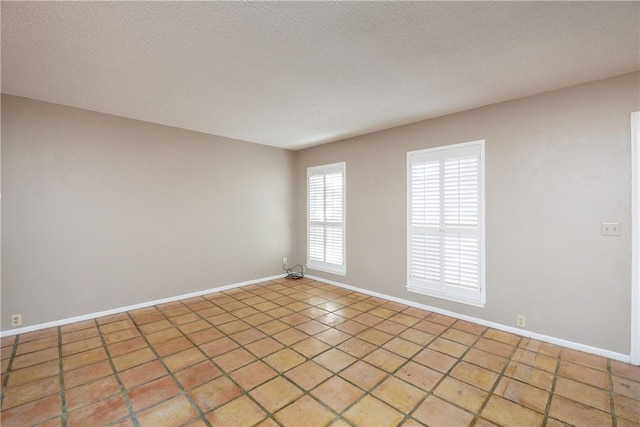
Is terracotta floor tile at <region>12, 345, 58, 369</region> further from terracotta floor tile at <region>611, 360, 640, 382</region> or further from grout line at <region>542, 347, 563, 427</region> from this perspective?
terracotta floor tile at <region>611, 360, 640, 382</region>

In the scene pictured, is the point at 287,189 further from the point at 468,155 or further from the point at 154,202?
the point at 468,155

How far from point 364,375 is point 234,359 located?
1165 mm

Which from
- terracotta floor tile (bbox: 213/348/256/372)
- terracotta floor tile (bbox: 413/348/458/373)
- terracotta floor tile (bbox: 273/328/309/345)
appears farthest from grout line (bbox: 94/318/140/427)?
terracotta floor tile (bbox: 413/348/458/373)

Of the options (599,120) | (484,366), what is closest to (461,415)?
(484,366)

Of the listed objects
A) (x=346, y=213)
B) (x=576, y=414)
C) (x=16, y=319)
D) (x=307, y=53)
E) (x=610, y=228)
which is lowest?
(x=576, y=414)

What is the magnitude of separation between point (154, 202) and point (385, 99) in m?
3.37

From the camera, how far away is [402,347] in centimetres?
276

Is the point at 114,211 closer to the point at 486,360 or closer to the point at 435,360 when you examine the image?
the point at 435,360

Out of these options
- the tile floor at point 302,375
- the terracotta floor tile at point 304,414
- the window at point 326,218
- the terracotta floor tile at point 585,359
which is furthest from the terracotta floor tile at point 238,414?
the window at point 326,218

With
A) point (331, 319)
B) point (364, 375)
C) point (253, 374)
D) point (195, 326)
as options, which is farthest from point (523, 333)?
point (195, 326)

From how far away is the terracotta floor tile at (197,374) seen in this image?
220cm

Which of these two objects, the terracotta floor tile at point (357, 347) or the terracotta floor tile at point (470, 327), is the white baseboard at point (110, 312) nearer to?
the terracotta floor tile at point (357, 347)

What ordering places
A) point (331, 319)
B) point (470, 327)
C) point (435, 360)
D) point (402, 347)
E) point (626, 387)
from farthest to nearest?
1. point (331, 319)
2. point (470, 327)
3. point (402, 347)
4. point (435, 360)
5. point (626, 387)

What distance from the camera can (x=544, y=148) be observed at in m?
2.89
